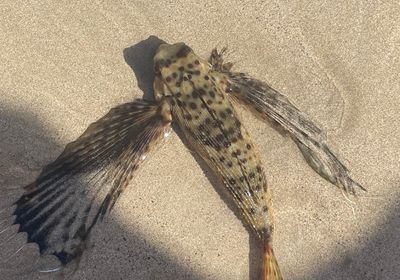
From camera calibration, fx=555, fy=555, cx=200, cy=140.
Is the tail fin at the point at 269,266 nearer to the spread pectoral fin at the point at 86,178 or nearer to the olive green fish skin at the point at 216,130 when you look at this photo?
the olive green fish skin at the point at 216,130

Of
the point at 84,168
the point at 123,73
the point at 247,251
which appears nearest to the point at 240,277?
the point at 247,251

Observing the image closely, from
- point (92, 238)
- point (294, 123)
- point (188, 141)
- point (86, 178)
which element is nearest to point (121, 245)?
point (92, 238)

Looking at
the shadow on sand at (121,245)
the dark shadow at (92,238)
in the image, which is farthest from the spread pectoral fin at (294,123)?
the dark shadow at (92,238)

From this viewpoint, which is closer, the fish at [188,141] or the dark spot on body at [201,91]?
the fish at [188,141]

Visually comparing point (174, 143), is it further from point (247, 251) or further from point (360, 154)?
point (360, 154)

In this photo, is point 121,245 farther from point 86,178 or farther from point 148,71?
point 148,71
